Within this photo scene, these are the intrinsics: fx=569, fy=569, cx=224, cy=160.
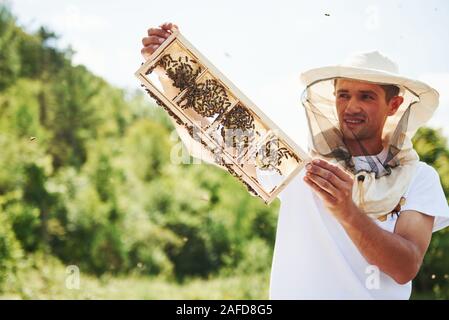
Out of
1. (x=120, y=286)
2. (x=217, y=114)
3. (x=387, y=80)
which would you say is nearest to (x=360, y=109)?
(x=387, y=80)

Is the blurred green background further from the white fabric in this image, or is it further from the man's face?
the man's face

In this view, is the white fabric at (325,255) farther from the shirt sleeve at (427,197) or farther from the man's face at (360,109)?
the man's face at (360,109)

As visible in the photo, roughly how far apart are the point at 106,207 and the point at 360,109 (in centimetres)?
895

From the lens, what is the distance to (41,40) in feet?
45.8

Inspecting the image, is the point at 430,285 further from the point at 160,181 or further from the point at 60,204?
the point at 60,204

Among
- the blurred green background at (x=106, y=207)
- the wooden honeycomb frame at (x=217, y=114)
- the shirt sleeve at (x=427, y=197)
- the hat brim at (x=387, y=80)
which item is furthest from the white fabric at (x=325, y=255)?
the blurred green background at (x=106, y=207)

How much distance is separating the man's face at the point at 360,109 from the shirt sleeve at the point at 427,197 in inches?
10.8

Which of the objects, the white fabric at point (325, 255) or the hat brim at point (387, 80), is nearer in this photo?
the white fabric at point (325, 255)

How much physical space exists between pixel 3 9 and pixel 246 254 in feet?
26.3

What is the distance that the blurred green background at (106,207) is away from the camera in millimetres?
9438

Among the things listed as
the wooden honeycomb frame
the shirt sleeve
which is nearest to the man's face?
the shirt sleeve

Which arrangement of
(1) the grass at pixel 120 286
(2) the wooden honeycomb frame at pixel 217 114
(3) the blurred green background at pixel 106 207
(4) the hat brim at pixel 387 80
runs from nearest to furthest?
(2) the wooden honeycomb frame at pixel 217 114, (4) the hat brim at pixel 387 80, (1) the grass at pixel 120 286, (3) the blurred green background at pixel 106 207
